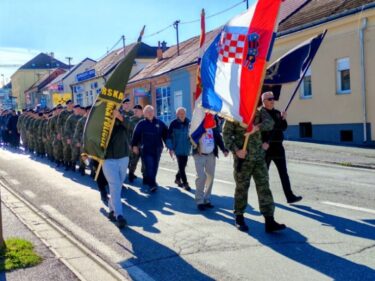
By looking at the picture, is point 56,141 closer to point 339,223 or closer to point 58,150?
point 58,150

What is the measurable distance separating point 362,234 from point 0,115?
25.4m

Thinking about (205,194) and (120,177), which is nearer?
(120,177)

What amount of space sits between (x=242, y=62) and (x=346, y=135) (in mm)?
15206

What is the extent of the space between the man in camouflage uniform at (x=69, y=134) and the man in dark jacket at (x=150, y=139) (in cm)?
367

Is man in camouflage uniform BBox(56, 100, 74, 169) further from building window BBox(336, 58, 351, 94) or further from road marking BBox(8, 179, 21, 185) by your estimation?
building window BBox(336, 58, 351, 94)

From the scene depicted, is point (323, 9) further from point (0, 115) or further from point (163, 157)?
point (0, 115)

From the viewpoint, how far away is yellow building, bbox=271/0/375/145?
63.6ft

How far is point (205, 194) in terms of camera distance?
8.62 meters

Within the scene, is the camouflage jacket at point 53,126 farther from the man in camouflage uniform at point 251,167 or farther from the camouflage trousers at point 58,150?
the man in camouflage uniform at point 251,167

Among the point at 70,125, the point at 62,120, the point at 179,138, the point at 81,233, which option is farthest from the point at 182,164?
the point at 62,120

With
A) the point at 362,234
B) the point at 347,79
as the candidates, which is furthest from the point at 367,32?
the point at 362,234

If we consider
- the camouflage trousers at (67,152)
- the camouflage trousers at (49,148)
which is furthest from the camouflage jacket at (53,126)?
the camouflage trousers at (67,152)

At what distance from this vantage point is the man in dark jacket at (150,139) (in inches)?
408

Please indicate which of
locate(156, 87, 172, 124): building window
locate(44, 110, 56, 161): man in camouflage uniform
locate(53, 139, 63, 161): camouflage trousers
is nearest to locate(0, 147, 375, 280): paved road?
locate(53, 139, 63, 161): camouflage trousers
